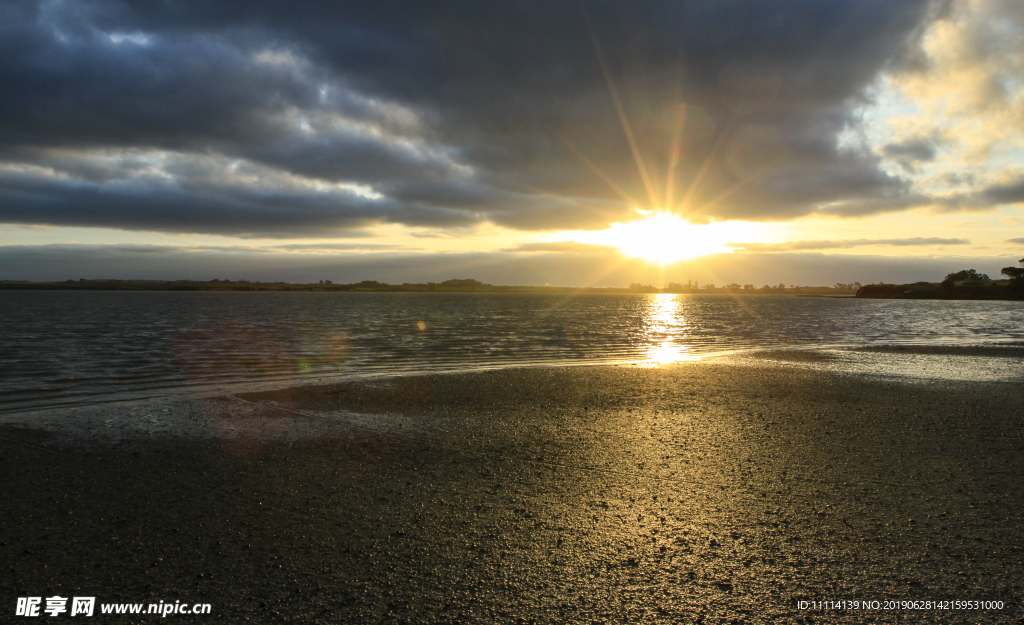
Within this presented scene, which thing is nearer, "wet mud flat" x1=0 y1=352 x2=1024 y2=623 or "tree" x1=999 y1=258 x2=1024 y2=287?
"wet mud flat" x1=0 y1=352 x2=1024 y2=623

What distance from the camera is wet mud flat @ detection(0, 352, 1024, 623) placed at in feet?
17.4

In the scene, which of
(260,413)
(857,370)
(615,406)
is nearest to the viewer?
(260,413)

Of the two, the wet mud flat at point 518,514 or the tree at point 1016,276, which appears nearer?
the wet mud flat at point 518,514

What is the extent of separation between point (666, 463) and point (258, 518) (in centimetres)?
634

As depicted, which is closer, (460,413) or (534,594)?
(534,594)

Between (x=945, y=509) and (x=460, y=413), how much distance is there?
32.1ft

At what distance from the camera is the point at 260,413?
14164 mm

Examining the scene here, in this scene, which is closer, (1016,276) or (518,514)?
(518,514)

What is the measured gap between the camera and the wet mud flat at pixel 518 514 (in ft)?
17.4

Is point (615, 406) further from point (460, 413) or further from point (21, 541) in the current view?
point (21, 541)

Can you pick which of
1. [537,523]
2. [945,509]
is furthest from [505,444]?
[945,509]

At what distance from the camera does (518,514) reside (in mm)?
7285

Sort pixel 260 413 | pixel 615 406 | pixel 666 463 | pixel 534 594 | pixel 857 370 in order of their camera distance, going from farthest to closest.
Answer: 1. pixel 857 370
2. pixel 615 406
3. pixel 260 413
4. pixel 666 463
5. pixel 534 594

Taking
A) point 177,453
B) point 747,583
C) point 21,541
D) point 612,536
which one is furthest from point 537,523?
point 177,453
